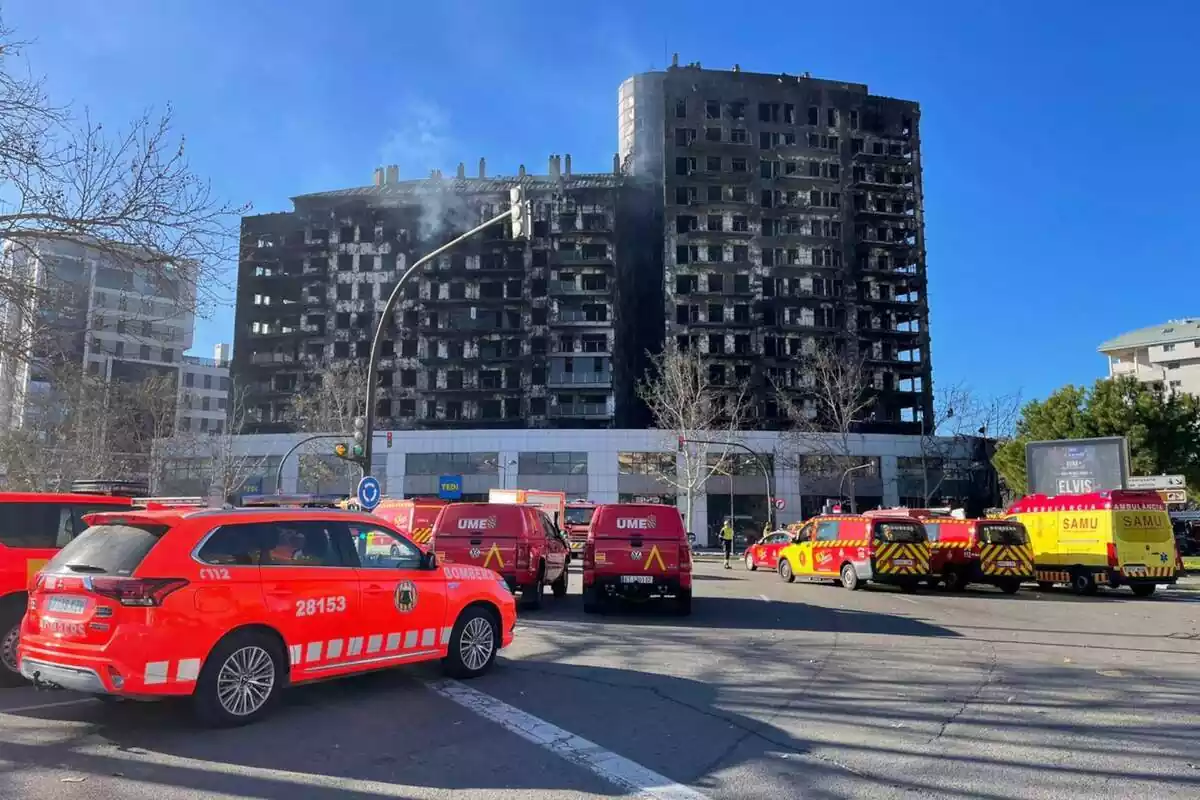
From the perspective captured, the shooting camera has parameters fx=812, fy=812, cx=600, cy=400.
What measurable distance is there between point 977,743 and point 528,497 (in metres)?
27.2

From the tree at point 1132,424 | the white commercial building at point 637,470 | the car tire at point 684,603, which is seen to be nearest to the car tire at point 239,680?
the car tire at point 684,603

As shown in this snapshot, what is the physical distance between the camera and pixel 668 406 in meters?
52.4

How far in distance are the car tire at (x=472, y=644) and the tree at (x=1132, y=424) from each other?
1637 inches

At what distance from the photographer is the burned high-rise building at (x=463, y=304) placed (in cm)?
7325

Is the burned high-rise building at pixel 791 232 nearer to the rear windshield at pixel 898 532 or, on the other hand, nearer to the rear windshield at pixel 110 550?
the rear windshield at pixel 898 532

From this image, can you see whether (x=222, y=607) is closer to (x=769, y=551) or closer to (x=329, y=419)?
(x=769, y=551)

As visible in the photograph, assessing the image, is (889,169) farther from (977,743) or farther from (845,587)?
(977,743)

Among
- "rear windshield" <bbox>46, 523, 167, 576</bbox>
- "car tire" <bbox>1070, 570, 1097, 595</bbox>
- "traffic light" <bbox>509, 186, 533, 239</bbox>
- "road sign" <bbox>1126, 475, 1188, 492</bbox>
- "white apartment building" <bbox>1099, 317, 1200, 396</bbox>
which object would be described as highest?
"white apartment building" <bbox>1099, 317, 1200, 396</bbox>

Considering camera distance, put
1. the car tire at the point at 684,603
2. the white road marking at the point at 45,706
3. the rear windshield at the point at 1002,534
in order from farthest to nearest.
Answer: the rear windshield at the point at 1002,534
the car tire at the point at 684,603
the white road marking at the point at 45,706

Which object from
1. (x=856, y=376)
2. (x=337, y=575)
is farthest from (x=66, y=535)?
(x=856, y=376)

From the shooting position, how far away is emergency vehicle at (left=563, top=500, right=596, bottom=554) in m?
30.6

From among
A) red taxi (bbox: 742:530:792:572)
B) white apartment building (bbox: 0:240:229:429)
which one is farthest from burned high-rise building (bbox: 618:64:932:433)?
white apartment building (bbox: 0:240:229:429)

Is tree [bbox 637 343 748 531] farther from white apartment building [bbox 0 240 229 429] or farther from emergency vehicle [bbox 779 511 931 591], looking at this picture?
white apartment building [bbox 0 240 229 429]

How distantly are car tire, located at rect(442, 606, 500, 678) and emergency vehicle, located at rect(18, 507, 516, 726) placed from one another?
0.45 meters
